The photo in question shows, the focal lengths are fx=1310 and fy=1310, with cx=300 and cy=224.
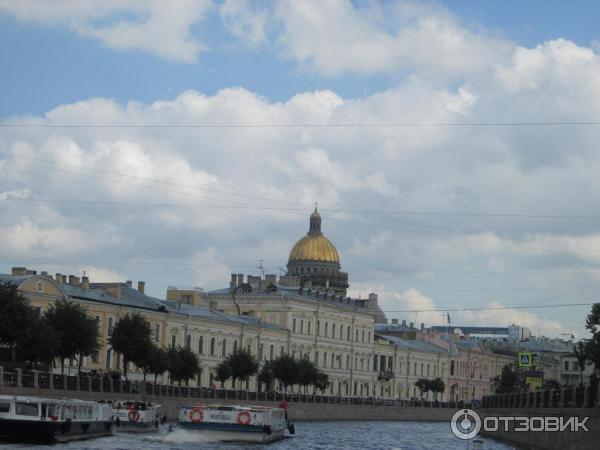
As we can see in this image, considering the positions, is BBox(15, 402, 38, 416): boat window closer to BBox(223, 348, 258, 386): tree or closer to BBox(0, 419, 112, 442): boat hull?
BBox(0, 419, 112, 442): boat hull

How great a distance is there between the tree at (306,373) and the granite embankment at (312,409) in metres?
3.55

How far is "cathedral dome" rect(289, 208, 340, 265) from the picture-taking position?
13750 cm

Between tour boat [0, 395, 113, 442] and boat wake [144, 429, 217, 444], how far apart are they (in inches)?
122

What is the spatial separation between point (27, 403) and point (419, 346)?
310ft

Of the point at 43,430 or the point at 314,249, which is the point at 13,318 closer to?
→ the point at 43,430

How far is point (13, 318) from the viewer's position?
179ft

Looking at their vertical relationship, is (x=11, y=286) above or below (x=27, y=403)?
above

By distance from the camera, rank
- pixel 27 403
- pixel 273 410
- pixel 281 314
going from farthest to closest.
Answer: pixel 281 314 < pixel 273 410 < pixel 27 403

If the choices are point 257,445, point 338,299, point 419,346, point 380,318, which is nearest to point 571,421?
point 257,445

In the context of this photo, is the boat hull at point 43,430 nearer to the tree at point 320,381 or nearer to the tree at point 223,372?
the tree at point 223,372

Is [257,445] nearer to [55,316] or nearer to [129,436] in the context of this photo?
[129,436]

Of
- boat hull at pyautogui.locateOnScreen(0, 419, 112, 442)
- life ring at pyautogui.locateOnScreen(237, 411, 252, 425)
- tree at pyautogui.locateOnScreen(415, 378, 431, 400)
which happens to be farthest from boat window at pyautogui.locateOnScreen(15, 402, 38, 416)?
tree at pyautogui.locateOnScreen(415, 378, 431, 400)

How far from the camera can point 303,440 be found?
55125 millimetres

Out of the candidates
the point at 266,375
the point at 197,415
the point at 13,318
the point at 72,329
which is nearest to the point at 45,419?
the point at 197,415
